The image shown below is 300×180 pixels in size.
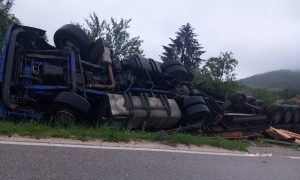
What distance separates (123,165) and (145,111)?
3454 millimetres

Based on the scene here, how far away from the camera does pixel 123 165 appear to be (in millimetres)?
5117

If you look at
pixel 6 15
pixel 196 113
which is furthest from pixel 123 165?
pixel 6 15

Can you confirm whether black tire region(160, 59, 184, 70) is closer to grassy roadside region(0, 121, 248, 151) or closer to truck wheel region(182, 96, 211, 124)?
truck wheel region(182, 96, 211, 124)

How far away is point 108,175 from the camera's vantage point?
184 inches

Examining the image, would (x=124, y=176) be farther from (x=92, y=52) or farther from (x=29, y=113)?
(x=92, y=52)

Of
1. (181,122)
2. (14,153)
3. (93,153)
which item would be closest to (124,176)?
(93,153)

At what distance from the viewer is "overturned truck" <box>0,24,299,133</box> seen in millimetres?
7695

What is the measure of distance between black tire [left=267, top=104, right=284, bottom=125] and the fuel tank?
4389 millimetres

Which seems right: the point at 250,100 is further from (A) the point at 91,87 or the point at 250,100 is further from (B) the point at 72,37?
(B) the point at 72,37

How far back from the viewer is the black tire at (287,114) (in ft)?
45.3

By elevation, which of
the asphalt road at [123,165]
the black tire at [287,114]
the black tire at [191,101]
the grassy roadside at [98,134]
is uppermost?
the black tire at [191,101]

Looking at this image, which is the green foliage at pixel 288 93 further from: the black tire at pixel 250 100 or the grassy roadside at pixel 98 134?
the grassy roadside at pixel 98 134

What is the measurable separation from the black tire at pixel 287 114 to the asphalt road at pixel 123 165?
7239 mm

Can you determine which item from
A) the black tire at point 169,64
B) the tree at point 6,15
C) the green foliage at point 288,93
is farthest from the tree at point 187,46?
the black tire at point 169,64
